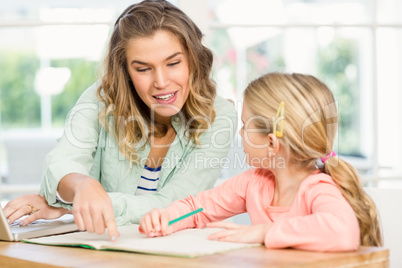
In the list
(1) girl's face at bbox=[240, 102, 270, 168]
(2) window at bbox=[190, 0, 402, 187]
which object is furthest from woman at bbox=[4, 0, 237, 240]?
(2) window at bbox=[190, 0, 402, 187]

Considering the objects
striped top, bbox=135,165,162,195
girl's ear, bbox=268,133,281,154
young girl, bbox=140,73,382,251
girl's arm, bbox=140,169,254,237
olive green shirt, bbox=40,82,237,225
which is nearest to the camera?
young girl, bbox=140,73,382,251

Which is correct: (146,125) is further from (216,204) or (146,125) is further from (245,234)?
(245,234)

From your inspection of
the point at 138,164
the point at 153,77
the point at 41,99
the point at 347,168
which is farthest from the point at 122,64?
the point at 41,99

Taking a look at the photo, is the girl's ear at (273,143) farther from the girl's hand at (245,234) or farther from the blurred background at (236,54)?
the blurred background at (236,54)

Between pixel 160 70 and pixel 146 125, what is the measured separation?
27 cm

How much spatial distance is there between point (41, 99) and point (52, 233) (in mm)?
10060

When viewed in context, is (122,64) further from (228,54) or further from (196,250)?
(228,54)

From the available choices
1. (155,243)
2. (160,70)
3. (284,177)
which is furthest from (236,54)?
(155,243)

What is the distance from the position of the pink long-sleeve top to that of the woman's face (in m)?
0.35

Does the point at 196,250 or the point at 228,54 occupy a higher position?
the point at 228,54

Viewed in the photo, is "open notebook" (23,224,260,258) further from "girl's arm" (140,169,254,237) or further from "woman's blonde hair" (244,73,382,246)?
"woman's blonde hair" (244,73,382,246)

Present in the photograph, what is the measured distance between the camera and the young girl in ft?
3.67

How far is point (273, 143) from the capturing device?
123 centimetres

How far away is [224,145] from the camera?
5.58ft
